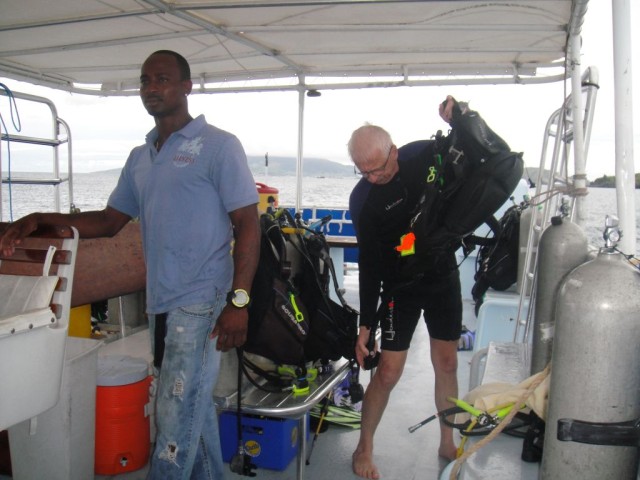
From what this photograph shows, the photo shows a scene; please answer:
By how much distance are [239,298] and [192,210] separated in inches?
15.5

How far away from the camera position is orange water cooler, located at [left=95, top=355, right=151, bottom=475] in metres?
2.93

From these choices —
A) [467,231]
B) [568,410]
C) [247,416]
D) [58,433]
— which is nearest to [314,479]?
[247,416]

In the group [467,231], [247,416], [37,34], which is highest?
[37,34]

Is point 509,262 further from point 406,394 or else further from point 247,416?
point 247,416

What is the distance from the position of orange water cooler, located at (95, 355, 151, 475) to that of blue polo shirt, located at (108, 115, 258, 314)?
858 millimetres

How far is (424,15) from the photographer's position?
388 cm

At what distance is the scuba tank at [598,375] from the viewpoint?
3.20 feet

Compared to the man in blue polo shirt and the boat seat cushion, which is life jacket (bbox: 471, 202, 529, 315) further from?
the boat seat cushion

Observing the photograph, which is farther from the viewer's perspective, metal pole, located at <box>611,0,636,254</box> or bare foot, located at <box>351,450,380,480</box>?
bare foot, located at <box>351,450,380,480</box>

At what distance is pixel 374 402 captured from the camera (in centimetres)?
318

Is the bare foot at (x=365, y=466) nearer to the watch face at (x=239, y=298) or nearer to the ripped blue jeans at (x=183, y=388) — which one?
the ripped blue jeans at (x=183, y=388)

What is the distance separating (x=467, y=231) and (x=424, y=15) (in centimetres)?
224

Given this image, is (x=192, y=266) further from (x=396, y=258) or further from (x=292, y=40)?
(x=292, y=40)

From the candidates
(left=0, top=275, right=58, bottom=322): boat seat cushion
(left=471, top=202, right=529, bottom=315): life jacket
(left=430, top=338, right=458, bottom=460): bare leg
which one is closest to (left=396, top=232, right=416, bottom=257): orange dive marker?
(left=430, top=338, right=458, bottom=460): bare leg
